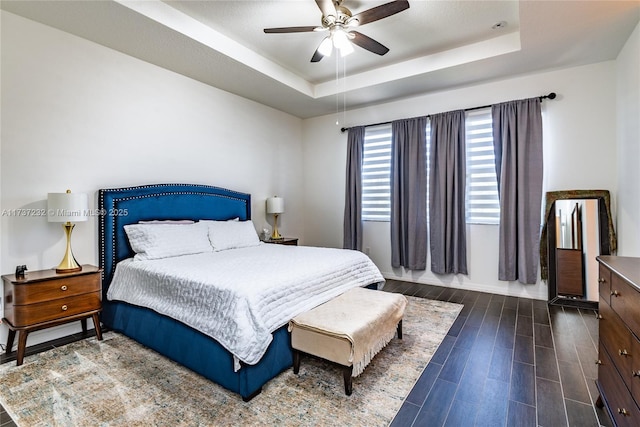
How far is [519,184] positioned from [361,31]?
104 inches

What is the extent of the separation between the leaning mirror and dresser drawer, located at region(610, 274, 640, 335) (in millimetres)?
2439

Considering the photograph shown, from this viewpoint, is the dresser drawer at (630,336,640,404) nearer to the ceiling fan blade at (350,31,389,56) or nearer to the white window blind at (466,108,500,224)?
the ceiling fan blade at (350,31,389,56)

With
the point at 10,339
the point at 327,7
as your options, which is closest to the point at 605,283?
the point at 327,7

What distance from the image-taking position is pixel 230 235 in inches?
153

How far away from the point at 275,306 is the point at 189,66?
3065 mm

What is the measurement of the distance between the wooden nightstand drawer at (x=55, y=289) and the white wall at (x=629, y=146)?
4858mm

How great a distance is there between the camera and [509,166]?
12.9ft

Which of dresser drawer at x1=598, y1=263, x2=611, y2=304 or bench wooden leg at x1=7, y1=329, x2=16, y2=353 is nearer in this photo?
dresser drawer at x1=598, y1=263, x2=611, y2=304

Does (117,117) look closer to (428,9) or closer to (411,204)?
(428,9)

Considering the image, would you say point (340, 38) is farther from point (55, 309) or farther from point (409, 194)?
point (55, 309)

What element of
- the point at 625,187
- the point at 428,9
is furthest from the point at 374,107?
the point at 625,187

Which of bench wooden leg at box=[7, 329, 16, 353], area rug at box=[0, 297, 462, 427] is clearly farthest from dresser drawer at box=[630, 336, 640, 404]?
bench wooden leg at box=[7, 329, 16, 353]

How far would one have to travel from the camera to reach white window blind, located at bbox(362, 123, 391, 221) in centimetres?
505

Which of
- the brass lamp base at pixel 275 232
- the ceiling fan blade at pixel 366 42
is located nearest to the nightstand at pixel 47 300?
the brass lamp base at pixel 275 232
